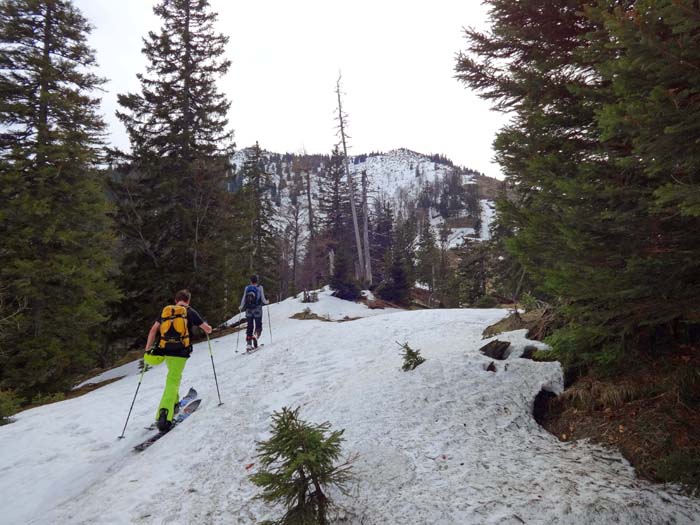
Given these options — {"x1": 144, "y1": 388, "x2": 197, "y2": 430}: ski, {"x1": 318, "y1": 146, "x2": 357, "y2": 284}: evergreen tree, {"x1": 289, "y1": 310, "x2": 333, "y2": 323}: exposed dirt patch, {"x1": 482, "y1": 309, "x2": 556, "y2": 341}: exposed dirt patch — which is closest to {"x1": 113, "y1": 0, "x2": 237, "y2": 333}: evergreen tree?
{"x1": 289, "y1": 310, "x2": 333, "y2": 323}: exposed dirt patch

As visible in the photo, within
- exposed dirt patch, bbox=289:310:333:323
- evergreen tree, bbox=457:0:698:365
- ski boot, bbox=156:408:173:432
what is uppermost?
evergreen tree, bbox=457:0:698:365

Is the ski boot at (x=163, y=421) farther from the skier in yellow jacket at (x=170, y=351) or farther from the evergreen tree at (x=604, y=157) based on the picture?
the evergreen tree at (x=604, y=157)

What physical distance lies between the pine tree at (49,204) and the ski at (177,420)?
821 cm

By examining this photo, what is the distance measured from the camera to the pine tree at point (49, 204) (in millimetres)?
12031

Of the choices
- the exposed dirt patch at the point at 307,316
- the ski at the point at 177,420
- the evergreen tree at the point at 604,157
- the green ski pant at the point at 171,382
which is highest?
the evergreen tree at the point at 604,157

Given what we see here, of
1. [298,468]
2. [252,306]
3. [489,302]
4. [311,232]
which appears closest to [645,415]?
[298,468]

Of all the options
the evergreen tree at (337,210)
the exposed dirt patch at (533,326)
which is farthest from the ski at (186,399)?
the evergreen tree at (337,210)

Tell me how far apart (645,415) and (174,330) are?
696 centimetres

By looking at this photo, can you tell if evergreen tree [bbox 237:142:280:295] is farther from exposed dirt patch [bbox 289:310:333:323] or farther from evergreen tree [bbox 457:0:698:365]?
evergreen tree [bbox 457:0:698:365]

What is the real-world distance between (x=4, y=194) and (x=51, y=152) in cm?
208

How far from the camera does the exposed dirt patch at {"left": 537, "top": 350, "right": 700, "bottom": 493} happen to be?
133 inches

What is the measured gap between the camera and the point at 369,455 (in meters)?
4.41

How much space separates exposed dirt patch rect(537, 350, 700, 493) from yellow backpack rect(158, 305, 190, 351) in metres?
5.91

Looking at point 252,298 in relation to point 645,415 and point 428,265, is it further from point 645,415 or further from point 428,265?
point 428,265
